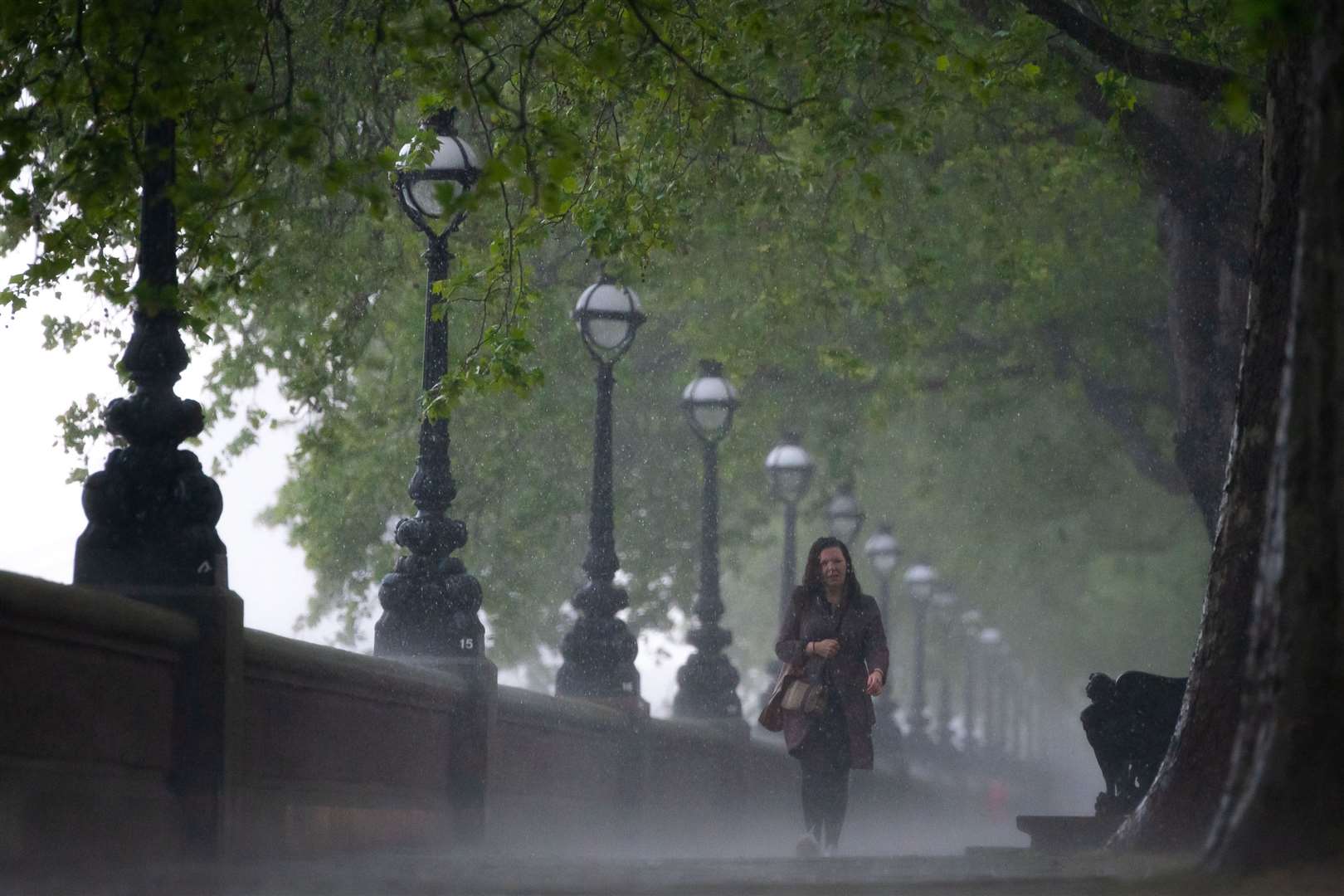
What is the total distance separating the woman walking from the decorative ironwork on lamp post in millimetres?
4414

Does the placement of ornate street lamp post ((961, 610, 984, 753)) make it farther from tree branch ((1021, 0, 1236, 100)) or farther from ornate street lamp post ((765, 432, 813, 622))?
tree branch ((1021, 0, 1236, 100))

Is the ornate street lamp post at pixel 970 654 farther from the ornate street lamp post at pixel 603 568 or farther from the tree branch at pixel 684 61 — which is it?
the tree branch at pixel 684 61

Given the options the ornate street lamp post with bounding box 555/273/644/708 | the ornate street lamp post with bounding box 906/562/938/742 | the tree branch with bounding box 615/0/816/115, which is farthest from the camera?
the ornate street lamp post with bounding box 906/562/938/742

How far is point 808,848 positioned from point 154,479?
5.28m

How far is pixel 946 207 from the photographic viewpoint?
1005 inches

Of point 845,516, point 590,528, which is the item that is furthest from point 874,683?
point 845,516

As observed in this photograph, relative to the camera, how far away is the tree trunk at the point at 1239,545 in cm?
896

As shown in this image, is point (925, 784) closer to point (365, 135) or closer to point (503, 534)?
point (503, 534)

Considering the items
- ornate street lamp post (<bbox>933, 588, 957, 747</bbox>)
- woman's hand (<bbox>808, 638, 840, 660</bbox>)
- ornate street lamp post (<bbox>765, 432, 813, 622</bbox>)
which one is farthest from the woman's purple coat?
ornate street lamp post (<bbox>933, 588, 957, 747</bbox>)

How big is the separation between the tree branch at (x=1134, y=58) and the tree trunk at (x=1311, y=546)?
226 inches

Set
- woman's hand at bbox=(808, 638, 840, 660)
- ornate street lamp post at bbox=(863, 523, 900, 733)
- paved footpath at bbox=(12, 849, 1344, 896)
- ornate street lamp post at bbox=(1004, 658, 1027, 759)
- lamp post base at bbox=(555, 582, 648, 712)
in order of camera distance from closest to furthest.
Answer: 1. paved footpath at bbox=(12, 849, 1344, 896)
2. woman's hand at bbox=(808, 638, 840, 660)
3. lamp post base at bbox=(555, 582, 648, 712)
4. ornate street lamp post at bbox=(863, 523, 900, 733)
5. ornate street lamp post at bbox=(1004, 658, 1027, 759)

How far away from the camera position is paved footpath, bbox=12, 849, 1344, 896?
653cm

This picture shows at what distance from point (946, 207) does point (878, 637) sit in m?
13.9

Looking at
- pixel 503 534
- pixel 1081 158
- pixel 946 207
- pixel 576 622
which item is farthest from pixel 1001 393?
pixel 576 622
